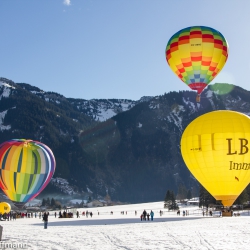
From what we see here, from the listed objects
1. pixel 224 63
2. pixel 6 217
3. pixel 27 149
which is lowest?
pixel 6 217

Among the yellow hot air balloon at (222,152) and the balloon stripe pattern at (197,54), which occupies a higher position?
the balloon stripe pattern at (197,54)

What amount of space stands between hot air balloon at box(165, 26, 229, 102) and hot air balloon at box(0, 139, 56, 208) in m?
18.0

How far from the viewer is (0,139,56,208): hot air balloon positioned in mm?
43062

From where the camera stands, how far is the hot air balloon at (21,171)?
1695 inches

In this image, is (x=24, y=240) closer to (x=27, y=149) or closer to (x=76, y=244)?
(x=76, y=244)

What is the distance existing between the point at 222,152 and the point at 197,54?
39.0ft

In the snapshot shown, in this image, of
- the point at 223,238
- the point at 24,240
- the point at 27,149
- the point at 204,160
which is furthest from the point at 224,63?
the point at 24,240

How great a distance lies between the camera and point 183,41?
37.8 metres

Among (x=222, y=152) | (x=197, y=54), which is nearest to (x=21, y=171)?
(x=197, y=54)

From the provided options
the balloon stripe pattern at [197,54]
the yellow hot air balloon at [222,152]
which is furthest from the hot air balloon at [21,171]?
the yellow hot air balloon at [222,152]

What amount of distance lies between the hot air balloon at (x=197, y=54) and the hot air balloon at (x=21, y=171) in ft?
59.1

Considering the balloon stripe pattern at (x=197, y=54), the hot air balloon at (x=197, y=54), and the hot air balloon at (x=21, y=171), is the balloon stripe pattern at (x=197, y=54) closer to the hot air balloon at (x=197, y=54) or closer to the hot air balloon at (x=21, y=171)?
the hot air balloon at (x=197, y=54)

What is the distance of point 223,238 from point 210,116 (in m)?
14.9

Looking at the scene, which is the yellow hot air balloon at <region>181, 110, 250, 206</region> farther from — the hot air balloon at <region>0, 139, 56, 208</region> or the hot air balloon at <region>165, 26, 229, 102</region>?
the hot air balloon at <region>0, 139, 56, 208</region>
